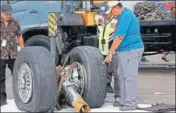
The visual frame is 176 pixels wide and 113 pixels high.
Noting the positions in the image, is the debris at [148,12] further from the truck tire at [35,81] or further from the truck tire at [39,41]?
the truck tire at [35,81]

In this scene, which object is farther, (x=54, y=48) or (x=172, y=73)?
(x=172, y=73)

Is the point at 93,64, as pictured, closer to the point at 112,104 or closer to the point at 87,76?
the point at 87,76

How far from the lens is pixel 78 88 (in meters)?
7.34

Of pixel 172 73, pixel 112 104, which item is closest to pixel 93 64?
pixel 112 104

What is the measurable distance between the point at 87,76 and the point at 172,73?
716 centimetres

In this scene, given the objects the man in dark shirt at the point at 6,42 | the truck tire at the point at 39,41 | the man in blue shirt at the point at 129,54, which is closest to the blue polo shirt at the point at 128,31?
the man in blue shirt at the point at 129,54

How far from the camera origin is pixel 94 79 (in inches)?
282

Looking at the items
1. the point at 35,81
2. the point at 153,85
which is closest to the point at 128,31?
the point at 35,81

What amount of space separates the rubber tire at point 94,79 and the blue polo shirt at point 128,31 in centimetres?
38

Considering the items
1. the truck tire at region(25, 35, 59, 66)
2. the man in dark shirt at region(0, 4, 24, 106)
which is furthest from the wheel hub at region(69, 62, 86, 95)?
the truck tire at region(25, 35, 59, 66)

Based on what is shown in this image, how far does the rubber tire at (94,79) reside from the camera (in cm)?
717

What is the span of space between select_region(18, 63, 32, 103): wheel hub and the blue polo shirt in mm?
1302

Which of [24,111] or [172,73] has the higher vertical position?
[24,111]

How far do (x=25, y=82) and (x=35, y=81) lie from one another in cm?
39
